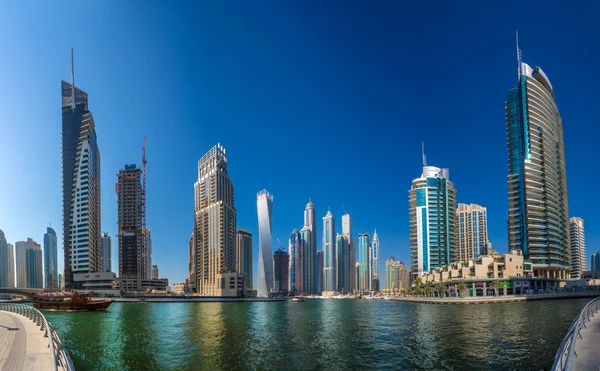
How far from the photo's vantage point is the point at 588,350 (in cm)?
1881

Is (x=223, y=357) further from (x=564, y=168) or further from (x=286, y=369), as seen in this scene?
(x=564, y=168)

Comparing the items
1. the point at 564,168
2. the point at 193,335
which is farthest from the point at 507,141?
the point at 193,335

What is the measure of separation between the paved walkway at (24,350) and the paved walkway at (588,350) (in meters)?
24.4

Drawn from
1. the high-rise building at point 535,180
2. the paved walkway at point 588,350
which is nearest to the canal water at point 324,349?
the paved walkway at point 588,350

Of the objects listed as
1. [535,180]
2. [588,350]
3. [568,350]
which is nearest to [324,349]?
[588,350]

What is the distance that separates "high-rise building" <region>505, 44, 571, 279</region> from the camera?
549 ft

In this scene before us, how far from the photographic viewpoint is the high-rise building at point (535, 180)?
167m

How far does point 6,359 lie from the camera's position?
22.6 m

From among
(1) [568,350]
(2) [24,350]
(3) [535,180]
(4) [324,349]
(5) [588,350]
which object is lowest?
(4) [324,349]

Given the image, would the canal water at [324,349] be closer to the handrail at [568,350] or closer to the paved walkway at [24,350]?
the paved walkway at [24,350]

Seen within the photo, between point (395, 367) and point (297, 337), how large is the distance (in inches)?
854

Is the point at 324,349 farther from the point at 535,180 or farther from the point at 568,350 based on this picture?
the point at 535,180

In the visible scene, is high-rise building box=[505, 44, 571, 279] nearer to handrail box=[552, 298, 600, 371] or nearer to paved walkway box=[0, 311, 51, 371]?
handrail box=[552, 298, 600, 371]

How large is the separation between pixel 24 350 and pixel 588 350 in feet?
103
